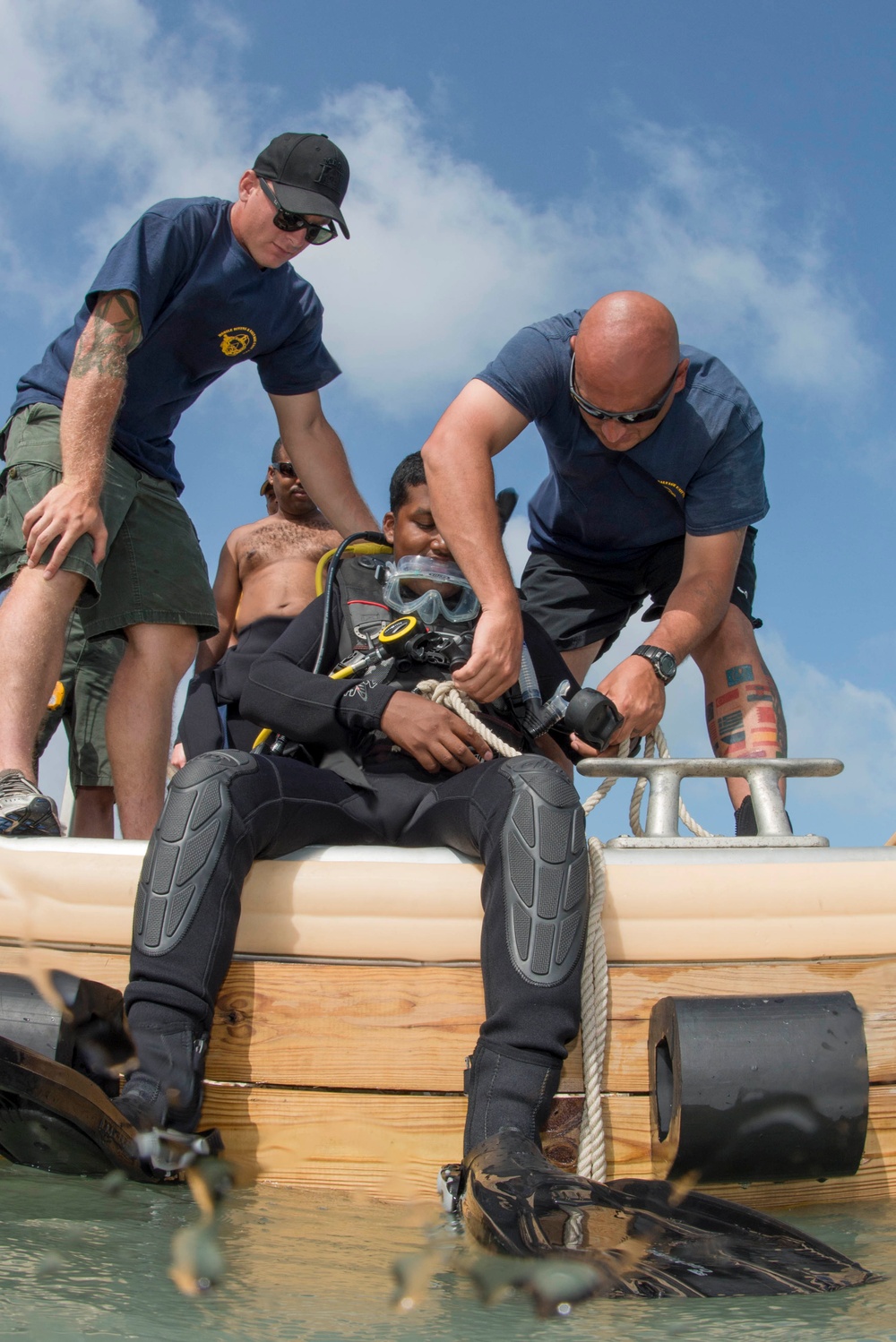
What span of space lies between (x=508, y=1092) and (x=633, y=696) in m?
1.17

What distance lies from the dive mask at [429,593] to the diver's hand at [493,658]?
0.15 m

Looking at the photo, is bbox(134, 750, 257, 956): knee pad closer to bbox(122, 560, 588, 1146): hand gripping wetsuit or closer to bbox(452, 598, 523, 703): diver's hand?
bbox(122, 560, 588, 1146): hand gripping wetsuit

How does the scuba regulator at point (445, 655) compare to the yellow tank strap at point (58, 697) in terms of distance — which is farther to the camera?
the yellow tank strap at point (58, 697)

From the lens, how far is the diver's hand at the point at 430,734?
2117mm

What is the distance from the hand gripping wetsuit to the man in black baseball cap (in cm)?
77

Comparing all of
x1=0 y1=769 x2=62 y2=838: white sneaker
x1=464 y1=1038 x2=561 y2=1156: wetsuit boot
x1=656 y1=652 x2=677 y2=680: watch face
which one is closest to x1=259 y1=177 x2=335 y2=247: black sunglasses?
x1=656 y1=652 x2=677 y2=680: watch face

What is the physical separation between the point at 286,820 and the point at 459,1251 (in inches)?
32.0

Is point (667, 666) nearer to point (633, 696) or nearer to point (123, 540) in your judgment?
point (633, 696)

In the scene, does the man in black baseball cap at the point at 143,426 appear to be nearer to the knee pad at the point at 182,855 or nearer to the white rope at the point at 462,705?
the knee pad at the point at 182,855

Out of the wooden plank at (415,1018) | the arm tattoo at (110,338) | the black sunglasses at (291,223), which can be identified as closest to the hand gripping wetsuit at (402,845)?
the wooden plank at (415,1018)

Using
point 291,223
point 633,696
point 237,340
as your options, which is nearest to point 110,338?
point 237,340

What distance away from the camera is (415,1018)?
1.68 metres

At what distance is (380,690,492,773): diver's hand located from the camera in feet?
6.95

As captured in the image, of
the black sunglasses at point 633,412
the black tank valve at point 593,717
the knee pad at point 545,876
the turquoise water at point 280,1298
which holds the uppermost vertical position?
the black sunglasses at point 633,412
